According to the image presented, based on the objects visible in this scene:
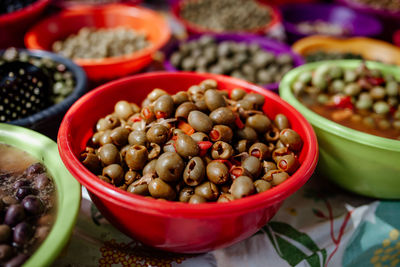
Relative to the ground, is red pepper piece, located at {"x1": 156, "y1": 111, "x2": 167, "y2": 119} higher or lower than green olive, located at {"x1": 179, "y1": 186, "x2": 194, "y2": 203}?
higher

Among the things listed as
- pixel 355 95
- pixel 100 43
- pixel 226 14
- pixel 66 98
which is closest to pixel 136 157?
pixel 66 98

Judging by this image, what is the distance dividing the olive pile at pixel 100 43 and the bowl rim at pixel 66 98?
0.37 meters

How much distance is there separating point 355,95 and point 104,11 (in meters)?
1.95

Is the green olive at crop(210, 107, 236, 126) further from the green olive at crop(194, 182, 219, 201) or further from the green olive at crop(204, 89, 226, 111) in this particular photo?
the green olive at crop(194, 182, 219, 201)

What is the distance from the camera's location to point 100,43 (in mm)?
2199

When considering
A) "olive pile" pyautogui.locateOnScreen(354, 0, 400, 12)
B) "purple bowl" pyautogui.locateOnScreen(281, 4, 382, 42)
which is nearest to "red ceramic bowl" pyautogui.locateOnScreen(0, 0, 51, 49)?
"purple bowl" pyautogui.locateOnScreen(281, 4, 382, 42)

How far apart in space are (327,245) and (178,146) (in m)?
0.72

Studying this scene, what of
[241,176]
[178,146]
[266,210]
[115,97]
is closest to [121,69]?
[115,97]

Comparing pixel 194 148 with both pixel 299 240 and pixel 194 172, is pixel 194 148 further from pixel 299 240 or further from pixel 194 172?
pixel 299 240

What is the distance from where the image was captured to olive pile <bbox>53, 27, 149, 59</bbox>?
2.08 meters

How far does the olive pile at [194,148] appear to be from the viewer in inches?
38.5

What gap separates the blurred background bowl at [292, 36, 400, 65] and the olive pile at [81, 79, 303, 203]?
4.86 ft

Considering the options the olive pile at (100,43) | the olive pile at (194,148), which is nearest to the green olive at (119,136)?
the olive pile at (194,148)

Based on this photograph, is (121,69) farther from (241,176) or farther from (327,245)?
(327,245)
